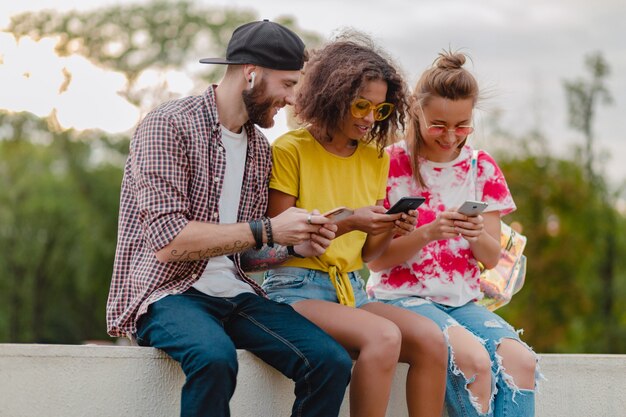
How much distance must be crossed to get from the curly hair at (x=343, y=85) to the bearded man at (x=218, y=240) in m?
0.20

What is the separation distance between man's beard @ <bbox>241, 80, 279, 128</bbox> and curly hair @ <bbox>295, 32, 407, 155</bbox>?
32cm

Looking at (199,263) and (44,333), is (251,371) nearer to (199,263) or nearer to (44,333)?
(199,263)

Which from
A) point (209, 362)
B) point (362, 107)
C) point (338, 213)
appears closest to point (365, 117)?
point (362, 107)

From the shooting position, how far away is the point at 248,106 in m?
3.71

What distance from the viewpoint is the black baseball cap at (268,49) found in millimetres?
3719

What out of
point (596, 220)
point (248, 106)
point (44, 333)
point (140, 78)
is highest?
point (248, 106)

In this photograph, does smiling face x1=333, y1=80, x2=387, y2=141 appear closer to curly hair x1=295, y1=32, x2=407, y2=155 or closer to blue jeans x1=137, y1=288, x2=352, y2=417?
curly hair x1=295, y1=32, x2=407, y2=155

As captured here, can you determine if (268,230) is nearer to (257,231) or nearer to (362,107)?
(257,231)

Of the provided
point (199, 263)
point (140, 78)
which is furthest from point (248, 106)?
point (140, 78)

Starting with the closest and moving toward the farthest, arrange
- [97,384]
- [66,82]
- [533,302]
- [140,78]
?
[97,384]
[66,82]
[140,78]
[533,302]

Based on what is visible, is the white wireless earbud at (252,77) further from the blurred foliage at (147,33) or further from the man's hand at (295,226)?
the blurred foliage at (147,33)

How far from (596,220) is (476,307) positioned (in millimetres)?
21490

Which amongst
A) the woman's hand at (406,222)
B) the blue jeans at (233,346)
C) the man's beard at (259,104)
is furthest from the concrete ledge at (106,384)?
the man's beard at (259,104)

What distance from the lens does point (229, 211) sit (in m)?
3.66
